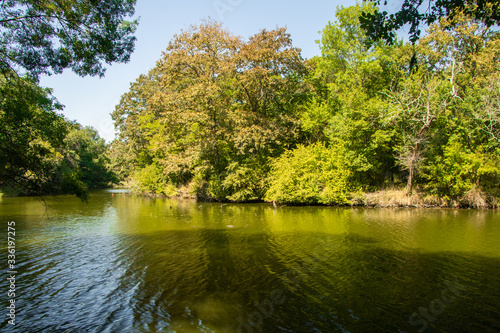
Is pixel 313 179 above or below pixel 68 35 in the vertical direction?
below

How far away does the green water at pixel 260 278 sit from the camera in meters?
6.79

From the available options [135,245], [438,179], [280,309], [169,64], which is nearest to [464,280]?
[280,309]

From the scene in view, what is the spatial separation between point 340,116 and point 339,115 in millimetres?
230

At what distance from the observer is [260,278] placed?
30.5 ft

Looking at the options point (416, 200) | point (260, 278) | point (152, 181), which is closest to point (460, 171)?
point (416, 200)

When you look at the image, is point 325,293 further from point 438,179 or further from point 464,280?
point 438,179

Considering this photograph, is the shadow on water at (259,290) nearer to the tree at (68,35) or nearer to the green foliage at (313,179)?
the tree at (68,35)

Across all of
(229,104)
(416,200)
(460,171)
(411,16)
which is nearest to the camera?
(411,16)

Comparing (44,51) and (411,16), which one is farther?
(44,51)

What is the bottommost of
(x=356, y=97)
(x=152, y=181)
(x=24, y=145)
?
(x=152, y=181)

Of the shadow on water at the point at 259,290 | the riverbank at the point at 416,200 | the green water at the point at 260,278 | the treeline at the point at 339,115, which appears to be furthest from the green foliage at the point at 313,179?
the shadow on water at the point at 259,290

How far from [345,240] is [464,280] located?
17.3 ft

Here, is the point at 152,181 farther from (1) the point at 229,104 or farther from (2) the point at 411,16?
(2) the point at 411,16

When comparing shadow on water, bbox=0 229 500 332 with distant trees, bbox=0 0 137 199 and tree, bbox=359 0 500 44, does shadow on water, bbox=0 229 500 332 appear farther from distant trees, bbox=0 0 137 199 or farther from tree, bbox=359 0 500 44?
tree, bbox=359 0 500 44
